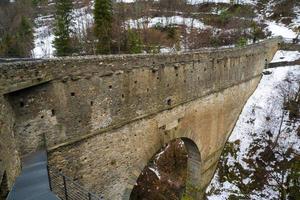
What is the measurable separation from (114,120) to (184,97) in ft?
18.5

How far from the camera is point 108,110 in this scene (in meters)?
12.9

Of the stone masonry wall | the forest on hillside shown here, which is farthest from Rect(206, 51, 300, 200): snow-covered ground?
the forest on hillside

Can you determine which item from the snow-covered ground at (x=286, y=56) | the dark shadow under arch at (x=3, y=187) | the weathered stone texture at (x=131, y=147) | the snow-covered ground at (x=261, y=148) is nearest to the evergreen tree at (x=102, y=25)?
the weathered stone texture at (x=131, y=147)

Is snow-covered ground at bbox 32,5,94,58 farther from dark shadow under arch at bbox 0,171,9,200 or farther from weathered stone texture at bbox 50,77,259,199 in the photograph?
dark shadow under arch at bbox 0,171,9,200

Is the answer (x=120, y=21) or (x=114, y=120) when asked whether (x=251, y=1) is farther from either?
(x=114, y=120)

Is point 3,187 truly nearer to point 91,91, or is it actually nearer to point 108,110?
point 91,91

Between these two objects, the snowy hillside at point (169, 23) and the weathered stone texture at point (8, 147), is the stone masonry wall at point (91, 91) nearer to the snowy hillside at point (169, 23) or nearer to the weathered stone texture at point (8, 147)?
the weathered stone texture at point (8, 147)

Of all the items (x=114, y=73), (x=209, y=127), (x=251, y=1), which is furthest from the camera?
(x=251, y=1)

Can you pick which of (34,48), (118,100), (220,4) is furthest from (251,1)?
(118,100)

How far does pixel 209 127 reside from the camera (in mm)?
20859

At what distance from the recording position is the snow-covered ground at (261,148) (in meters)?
21.2

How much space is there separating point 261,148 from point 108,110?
1507cm

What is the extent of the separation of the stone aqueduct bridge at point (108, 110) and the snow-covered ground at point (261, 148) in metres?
2.95

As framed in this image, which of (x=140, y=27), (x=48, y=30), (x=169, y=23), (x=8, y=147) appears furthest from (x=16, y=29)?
(x=8, y=147)
